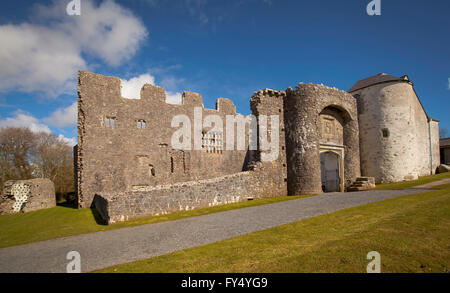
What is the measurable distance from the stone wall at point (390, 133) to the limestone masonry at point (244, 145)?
8 centimetres

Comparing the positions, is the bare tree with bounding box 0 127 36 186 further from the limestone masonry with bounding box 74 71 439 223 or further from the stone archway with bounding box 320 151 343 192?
the stone archway with bounding box 320 151 343 192

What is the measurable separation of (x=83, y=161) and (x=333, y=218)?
14.9 meters

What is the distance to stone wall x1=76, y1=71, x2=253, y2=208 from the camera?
15992 millimetres

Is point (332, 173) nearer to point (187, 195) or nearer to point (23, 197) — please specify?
point (187, 195)

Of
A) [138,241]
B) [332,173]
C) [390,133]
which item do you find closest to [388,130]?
[390,133]

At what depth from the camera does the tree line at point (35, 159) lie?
2380 cm

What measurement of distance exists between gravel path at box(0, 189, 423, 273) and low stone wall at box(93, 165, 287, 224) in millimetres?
1809

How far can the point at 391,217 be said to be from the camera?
24.0ft

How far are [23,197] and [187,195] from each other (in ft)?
40.5

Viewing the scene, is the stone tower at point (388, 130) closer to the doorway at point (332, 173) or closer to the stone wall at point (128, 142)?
the doorway at point (332, 173)

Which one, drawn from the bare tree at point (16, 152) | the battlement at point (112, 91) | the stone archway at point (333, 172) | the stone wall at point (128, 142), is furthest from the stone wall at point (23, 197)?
the stone archway at point (333, 172)

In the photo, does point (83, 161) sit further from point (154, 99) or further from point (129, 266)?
point (129, 266)

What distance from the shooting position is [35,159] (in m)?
26.5
